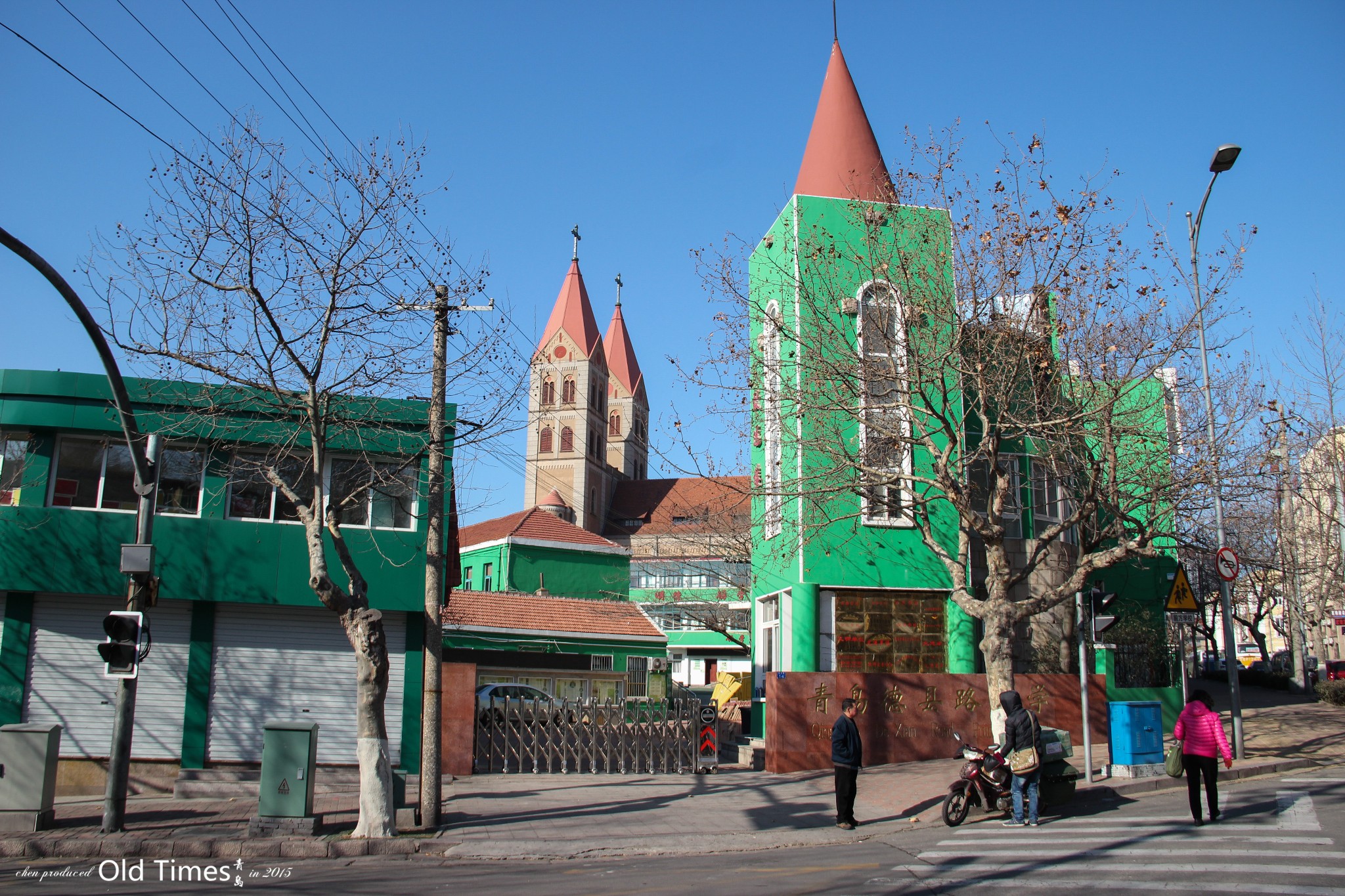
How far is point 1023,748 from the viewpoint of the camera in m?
11.3

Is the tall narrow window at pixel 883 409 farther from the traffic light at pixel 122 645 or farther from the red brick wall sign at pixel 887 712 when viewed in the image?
the traffic light at pixel 122 645

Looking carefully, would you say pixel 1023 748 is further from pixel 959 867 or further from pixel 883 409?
pixel 883 409

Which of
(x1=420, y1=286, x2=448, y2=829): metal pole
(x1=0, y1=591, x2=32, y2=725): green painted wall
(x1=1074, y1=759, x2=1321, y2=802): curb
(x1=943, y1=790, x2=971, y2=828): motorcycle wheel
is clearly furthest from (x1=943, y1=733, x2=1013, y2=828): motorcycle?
(x1=0, y1=591, x2=32, y2=725): green painted wall

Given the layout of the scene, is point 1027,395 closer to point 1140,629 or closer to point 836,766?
point 1140,629

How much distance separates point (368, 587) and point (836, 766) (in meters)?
8.69

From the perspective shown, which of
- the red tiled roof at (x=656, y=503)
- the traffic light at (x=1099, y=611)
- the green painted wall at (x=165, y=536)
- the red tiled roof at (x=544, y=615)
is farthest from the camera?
the red tiled roof at (x=656, y=503)

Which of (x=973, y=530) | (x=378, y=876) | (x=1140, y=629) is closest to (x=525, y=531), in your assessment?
(x=1140, y=629)

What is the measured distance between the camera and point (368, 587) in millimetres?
16797

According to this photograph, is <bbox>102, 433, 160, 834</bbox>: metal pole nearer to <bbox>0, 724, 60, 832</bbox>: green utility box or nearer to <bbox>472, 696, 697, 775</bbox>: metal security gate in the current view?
<bbox>0, 724, 60, 832</bbox>: green utility box

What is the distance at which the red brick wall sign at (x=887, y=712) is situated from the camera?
17.1m

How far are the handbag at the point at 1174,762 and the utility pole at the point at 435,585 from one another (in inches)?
333

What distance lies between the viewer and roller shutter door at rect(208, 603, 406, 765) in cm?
1625

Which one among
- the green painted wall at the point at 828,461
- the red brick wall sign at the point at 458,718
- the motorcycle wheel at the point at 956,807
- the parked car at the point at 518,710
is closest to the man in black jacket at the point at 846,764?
the motorcycle wheel at the point at 956,807

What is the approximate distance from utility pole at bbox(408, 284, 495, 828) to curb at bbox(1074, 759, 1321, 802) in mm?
8028
